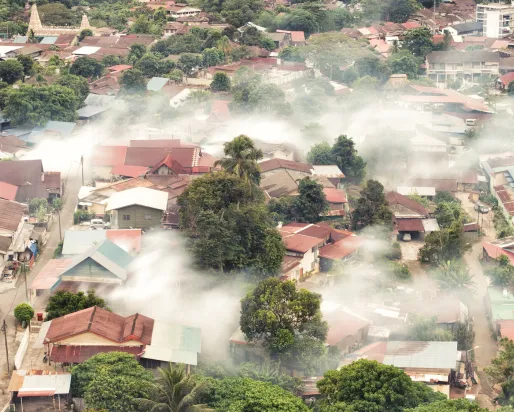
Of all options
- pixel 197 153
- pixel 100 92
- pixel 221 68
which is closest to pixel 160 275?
pixel 197 153

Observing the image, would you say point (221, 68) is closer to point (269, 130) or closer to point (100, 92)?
point (100, 92)

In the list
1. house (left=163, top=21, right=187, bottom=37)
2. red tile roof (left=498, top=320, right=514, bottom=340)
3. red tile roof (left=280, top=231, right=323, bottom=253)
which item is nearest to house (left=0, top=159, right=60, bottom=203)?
red tile roof (left=280, top=231, right=323, bottom=253)

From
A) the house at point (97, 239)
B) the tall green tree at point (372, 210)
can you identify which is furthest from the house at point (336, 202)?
the house at point (97, 239)

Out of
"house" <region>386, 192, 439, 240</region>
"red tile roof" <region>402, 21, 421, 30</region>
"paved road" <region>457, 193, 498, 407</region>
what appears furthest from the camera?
"red tile roof" <region>402, 21, 421, 30</region>

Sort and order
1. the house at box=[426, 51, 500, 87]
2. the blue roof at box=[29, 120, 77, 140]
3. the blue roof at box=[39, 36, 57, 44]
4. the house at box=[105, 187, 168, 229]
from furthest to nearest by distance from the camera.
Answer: the blue roof at box=[39, 36, 57, 44], the house at box=[426, 51, 500, 87], the blue roof at box=[29, 120, 77, 140], the house at box=[105, 187, 168, 229]

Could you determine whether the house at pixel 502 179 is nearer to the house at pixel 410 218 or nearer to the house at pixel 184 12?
the house at pixel 410 218

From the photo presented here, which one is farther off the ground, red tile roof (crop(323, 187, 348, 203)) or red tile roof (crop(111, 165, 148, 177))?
red tile roof (crop(111, 165, 148, 177))

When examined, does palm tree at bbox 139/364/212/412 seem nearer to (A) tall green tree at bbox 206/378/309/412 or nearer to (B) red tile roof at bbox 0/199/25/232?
(A) tall green tree at bbox 206/378/309/412
